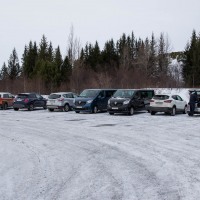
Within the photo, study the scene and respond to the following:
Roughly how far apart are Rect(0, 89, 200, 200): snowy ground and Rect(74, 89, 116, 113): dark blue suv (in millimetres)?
11301

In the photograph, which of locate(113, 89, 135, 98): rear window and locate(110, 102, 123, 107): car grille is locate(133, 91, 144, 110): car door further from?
locate(110, 102, 123, 107): car grille

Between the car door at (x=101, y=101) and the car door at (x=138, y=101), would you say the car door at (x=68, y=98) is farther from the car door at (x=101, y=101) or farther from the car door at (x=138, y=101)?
the car door at (x=138, y=101)

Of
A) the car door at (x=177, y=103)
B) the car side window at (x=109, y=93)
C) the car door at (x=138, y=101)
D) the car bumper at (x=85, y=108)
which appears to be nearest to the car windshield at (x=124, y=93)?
the car door at (x=138, y=101)

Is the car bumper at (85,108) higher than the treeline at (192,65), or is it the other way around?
the treeline at (192,65)

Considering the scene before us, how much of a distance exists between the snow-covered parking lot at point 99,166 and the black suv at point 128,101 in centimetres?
972

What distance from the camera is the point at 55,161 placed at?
8477 millimetres

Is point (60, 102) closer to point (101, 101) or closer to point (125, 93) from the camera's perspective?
point (101, 101)

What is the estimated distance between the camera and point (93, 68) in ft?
249

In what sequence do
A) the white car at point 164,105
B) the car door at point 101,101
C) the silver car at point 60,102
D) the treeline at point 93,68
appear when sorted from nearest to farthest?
1. the white car at point 164,105
2. the car door at point 101,101
3. the silver car at point 60,102
4. the treeline at point 93,68

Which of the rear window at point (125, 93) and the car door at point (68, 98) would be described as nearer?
the rear window at point (125, 93)

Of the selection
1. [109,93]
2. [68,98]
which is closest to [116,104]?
[109,93]

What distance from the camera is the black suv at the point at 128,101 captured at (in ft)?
75.2

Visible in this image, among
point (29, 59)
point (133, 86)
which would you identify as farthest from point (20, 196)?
point (29, 59)

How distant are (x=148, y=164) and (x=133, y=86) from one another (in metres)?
40.2
